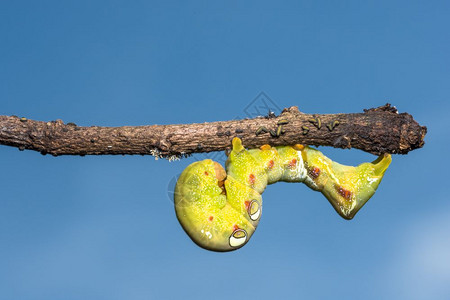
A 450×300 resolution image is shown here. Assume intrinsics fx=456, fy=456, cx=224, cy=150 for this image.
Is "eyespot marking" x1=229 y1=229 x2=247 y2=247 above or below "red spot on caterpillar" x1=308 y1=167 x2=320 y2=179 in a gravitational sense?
below

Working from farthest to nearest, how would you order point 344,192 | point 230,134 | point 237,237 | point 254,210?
1. point 344,192
2. point 254,210
3. point 237,237
4. point 230,134

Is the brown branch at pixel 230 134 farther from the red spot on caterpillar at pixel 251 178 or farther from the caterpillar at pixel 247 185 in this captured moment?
the red spot on caterpillar at pixel 251 178

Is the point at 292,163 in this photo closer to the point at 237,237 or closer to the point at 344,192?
the point at 344,192

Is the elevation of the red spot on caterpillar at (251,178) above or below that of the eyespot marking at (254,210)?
above

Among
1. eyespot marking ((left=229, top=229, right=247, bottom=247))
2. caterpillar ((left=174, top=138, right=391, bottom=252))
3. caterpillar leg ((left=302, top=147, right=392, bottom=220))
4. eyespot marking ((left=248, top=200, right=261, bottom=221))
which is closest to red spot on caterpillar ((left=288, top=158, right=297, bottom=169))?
caterpillar ((left=174, top=138, right=391, bottom=252))

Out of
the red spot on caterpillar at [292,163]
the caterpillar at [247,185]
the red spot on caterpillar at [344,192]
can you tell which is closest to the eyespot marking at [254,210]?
the caterpillar at [247,185]

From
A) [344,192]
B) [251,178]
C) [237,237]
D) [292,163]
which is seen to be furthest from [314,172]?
[237,237]

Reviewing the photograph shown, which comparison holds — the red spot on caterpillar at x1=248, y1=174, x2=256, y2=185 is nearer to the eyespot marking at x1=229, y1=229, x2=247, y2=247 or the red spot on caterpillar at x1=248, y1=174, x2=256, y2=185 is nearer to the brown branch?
the brown branch
